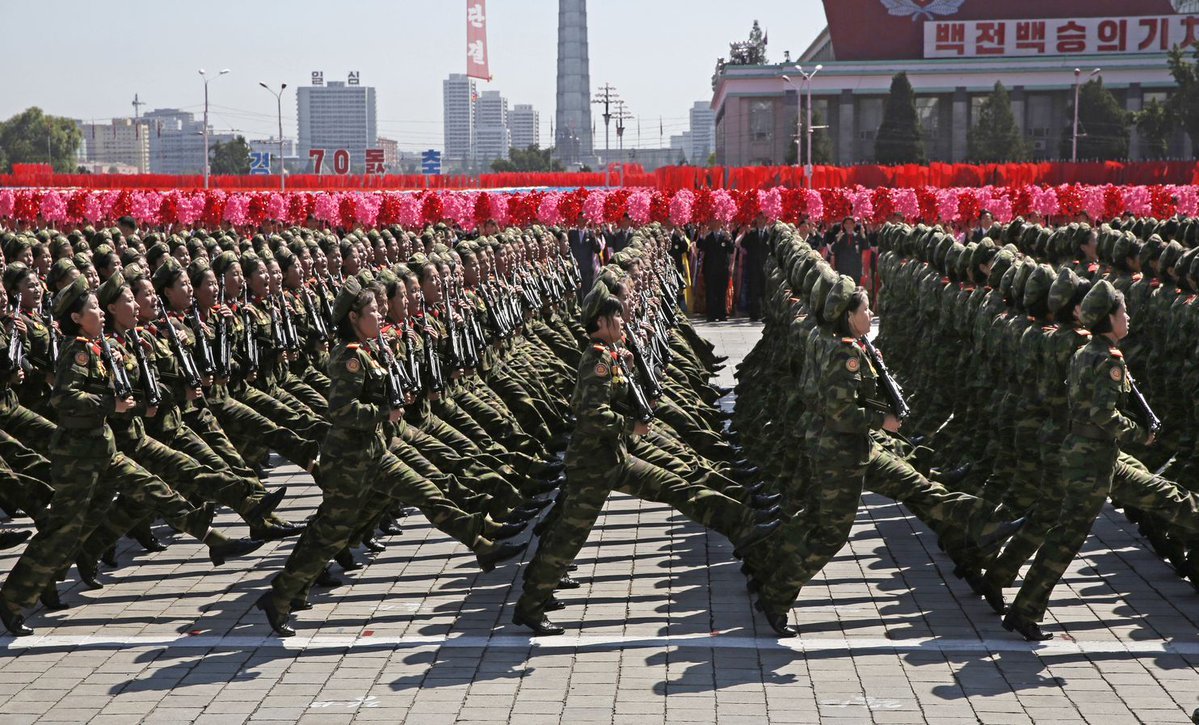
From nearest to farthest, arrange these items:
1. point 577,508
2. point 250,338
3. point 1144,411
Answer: point 1144,411
point 577,508
point 250,338

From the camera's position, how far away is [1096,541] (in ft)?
32.0

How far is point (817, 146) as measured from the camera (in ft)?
263

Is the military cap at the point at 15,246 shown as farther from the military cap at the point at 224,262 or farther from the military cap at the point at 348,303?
the military cap at the point at 348,303

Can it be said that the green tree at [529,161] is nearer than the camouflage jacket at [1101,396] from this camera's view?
No

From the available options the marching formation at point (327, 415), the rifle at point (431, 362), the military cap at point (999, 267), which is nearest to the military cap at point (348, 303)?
the marching formation at point (327, 415)

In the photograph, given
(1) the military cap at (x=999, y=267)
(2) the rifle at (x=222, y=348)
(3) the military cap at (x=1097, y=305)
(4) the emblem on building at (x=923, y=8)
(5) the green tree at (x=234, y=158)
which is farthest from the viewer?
(5) the green tree at (x=234, y=158)

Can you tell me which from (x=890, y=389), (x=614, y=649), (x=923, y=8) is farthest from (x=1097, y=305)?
(x=923, y=8)

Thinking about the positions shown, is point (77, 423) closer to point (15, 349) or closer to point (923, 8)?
point (15, 349)

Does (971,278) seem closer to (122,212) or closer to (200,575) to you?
(200,575)

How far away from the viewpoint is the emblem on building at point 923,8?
274 ft

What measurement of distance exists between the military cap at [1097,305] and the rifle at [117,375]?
504 cm

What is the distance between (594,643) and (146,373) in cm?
293

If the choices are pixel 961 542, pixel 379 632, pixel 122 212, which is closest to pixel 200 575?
pixel 379 632

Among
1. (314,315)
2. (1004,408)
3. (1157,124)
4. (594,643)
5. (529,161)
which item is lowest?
(594,643)
